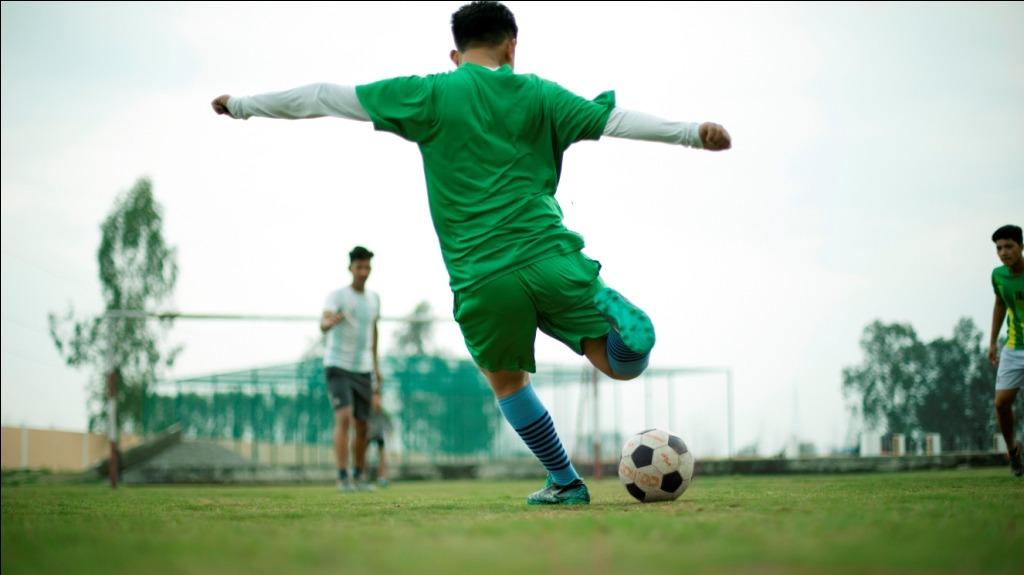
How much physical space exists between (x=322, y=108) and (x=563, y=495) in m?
2.10

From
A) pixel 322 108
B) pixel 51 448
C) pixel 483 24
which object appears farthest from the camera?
pixel 51 448

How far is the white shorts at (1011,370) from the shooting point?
7.81 m

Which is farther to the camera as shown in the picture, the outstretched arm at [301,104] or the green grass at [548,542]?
the outstretched arm at [301,104]

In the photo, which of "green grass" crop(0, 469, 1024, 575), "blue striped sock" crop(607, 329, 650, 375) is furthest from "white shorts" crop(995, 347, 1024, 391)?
"blue striped sock" crop(607, 329, 650, 375)

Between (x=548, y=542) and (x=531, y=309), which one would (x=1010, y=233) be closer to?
(x=531, y=309)

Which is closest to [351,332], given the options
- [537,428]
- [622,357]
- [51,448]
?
[537,428]

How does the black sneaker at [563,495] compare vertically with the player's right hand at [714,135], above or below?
below

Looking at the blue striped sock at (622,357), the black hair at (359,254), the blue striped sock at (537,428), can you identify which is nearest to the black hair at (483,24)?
the blue striped sock at (622,357)

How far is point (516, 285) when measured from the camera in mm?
3846

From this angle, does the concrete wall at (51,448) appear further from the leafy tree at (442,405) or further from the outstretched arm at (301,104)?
the outstretched arm at (301,104)

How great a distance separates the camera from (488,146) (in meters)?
3.92

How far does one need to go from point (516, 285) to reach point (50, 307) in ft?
43.5

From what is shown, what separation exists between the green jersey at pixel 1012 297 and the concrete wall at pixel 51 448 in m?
11.3

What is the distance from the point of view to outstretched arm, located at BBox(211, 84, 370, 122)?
3.87m
